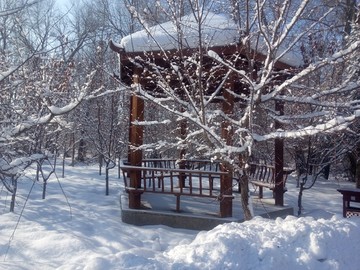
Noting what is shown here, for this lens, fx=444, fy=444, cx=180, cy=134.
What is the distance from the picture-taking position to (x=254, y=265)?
406cm

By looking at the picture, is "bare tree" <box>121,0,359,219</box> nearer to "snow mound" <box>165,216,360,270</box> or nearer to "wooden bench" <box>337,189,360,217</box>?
"snow mound" <box>165,216,360,270</box>

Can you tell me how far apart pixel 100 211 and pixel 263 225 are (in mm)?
5546

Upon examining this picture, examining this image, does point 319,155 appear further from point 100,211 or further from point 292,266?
point 292,266

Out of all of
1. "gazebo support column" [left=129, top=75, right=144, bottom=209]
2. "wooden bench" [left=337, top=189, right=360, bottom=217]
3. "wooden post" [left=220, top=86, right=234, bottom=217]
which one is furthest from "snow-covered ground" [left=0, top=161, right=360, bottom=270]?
"wooden bench" [left=337, top=189, right=360, bottom=217]

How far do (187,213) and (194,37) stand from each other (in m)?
3.54

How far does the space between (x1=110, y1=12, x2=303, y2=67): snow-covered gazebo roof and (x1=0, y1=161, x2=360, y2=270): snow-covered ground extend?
2.39 metres

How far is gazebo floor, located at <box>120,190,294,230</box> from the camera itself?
8250 millimetres

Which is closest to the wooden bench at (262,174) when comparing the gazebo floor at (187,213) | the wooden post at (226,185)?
the gazebo floor at (187,213)

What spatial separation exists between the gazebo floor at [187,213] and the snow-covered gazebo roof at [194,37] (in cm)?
307

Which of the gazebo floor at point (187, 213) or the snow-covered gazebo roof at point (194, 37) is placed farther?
the gazebo floor at point (187, 213)

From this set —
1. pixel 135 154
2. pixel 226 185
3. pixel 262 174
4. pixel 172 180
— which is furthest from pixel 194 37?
pixel 262 174

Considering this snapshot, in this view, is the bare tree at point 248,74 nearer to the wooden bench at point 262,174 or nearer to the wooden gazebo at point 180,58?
the wooden gazebo at point 180,58

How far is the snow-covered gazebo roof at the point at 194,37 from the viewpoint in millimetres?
6172

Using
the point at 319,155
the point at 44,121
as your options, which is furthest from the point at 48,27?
the point at 319,155
